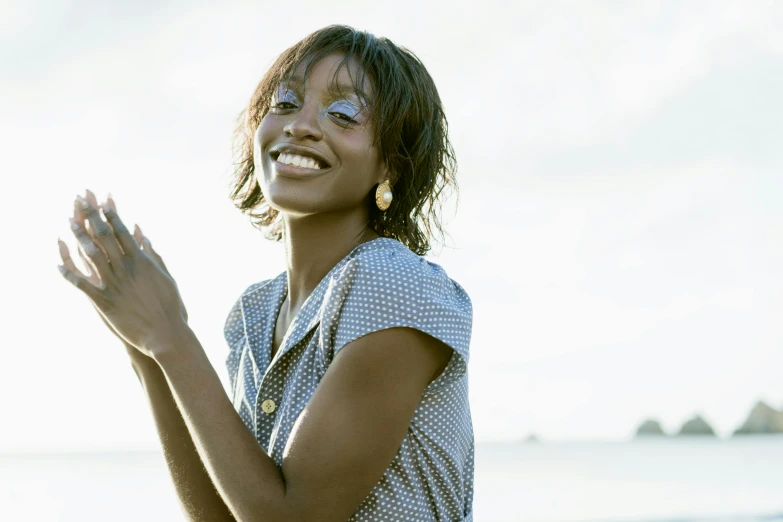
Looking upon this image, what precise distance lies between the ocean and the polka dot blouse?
10.2 meters

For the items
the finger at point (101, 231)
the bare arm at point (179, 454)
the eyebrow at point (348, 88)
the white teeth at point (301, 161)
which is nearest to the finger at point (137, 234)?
the bare arm at point (179, 454)

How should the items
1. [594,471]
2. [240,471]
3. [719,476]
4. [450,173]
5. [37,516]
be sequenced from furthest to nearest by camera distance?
[594,471] → [719,476] → [37,516] → [450,173] → [240,471]

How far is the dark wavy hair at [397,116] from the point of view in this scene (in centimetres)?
265

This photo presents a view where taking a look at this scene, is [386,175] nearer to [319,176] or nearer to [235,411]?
[319,176]

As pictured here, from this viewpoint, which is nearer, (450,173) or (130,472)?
(450,173)

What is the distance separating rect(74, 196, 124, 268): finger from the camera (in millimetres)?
2193

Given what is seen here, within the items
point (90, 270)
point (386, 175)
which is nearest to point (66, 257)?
point (90, 270)

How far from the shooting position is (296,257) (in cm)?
270

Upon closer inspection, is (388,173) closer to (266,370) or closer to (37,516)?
(266,370)

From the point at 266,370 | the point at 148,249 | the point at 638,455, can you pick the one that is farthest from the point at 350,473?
the point at 638,455

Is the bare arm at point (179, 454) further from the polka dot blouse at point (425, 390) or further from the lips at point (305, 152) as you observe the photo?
the lips at point (305, 152)

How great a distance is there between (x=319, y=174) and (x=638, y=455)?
133ft

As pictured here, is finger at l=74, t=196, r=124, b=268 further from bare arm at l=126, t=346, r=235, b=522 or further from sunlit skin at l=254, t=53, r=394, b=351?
sunlit skin at l=254, t=53, r=394, b=351

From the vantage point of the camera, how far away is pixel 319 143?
8.28 ft
